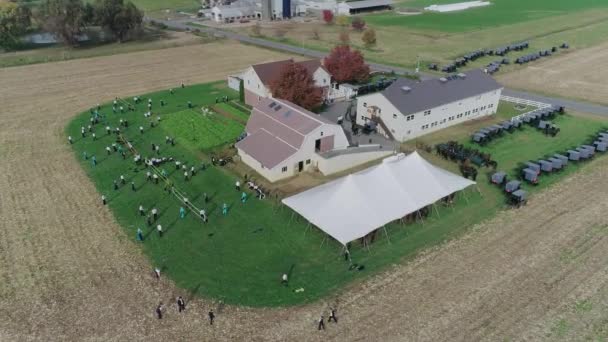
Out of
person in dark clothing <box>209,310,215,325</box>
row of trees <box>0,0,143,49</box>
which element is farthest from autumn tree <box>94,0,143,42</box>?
person in dark clothing <box>209,310,215,325</box>

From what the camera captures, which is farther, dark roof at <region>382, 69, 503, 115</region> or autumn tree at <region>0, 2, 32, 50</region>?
autumn tree at <region>0, 2, 32, 50</region>

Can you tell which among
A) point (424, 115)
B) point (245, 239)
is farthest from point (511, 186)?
point (245, 239)

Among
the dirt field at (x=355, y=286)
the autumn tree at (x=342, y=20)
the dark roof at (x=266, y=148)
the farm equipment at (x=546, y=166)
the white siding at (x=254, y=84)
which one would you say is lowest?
the dirt field at (x=355, y=286)

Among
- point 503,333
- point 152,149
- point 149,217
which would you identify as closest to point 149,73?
point 152,149

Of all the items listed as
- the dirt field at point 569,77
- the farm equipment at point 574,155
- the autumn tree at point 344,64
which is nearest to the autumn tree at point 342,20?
the dirt field at point 569,77

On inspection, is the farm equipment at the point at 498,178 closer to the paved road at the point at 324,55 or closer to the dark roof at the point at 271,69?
the paved road at the point at 324,55

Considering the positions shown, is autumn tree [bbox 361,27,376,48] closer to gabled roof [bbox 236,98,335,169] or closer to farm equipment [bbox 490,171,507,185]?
gabled roof [bbox 236,98,335,169]
